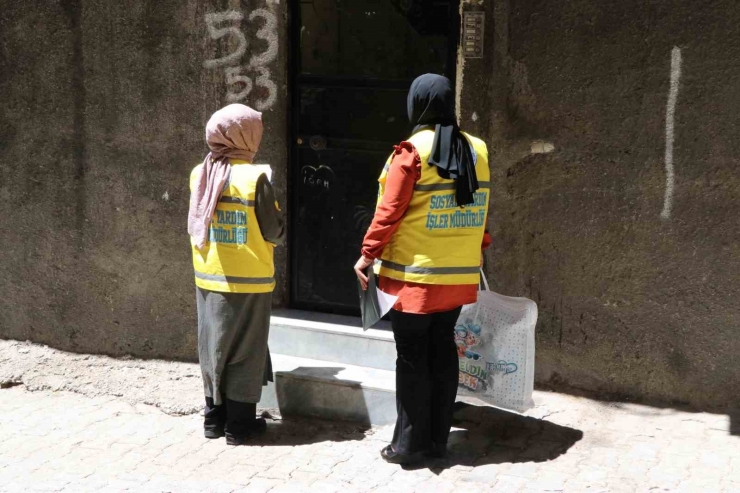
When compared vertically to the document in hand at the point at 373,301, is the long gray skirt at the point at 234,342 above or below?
below

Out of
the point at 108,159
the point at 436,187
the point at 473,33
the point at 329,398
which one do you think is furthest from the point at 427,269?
the point at 108,159

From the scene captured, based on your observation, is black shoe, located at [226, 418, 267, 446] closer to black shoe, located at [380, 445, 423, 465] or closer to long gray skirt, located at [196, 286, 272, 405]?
long gray skirt, located at [196, 286, 272, 405]

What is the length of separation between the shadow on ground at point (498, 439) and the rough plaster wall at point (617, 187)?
1.37ft

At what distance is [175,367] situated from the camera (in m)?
6.01

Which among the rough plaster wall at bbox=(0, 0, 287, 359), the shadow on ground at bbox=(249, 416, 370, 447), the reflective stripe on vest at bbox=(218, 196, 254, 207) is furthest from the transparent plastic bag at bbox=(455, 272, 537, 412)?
the rough plaster wall at bbox=(0, 0, 287, 359)

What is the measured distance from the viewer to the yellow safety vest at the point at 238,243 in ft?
15.5

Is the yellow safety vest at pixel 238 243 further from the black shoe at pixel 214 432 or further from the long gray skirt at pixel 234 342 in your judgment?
the black shoe at pixel 214 432

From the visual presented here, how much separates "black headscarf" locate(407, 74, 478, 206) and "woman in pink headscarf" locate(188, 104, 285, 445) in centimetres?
85

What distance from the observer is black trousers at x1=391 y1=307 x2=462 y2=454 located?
451 cm

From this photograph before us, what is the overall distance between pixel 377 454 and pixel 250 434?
26.6 inches

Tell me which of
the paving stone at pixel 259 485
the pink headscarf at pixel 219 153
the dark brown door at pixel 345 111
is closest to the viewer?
the paving stone at pixel 259 485

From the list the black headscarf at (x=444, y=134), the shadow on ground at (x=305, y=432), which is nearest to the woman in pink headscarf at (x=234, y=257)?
the shadow on ground at (x=305, y=432)

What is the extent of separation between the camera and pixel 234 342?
4.88 metres

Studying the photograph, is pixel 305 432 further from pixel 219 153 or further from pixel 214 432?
pixel 219 153
